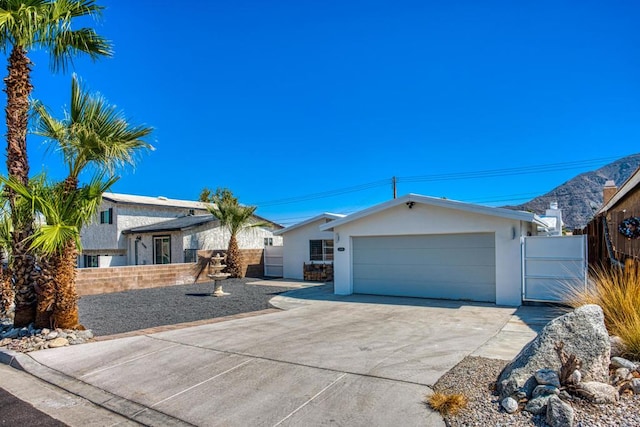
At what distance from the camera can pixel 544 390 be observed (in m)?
3.64

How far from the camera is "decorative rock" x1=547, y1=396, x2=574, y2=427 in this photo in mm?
3221

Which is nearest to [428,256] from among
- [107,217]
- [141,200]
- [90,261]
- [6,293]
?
[6,293]

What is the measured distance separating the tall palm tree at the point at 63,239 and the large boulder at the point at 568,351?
7.32 meters

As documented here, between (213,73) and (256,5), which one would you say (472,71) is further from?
(213,73)

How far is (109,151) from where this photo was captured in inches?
292

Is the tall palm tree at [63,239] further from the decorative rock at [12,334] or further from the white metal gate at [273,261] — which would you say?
the white metal gate at [273,261]

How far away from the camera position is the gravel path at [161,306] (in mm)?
9359

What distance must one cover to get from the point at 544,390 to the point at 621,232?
27.8 ft

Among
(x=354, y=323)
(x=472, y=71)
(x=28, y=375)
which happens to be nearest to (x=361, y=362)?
(x=354, y=323)

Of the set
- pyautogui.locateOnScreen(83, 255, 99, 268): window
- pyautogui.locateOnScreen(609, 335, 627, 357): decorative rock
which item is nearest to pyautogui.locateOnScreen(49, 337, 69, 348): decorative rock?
pyautogui.locateOnScreen(609, 335, 627, 357): decorative rock

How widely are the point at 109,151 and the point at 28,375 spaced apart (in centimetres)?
399

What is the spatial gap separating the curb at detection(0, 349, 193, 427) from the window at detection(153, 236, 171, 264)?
57.9ft

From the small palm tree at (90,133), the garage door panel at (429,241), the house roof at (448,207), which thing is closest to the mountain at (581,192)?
the garage door panel at (429,241)

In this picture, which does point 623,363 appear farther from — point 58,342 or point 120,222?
point 120,222
